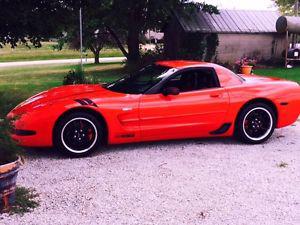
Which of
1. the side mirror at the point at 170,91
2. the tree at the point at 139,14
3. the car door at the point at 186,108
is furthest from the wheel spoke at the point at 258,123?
the tree at the point at 139,14

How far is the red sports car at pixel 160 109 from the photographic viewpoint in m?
5.81

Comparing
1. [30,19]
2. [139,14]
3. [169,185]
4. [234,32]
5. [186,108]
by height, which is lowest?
[169,185]

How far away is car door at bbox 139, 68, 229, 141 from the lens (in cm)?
624

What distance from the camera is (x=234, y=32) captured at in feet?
68.9

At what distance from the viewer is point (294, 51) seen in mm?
21672

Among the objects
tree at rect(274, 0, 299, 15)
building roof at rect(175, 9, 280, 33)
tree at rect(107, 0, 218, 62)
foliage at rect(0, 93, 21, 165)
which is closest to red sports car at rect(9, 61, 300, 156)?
foliage at rect(0, 93, 21, 165)

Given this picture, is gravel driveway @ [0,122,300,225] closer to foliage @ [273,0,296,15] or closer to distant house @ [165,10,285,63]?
distant house @ [165,10,285,63]

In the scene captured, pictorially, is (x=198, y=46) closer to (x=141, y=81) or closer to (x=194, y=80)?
(x=194, y=80)

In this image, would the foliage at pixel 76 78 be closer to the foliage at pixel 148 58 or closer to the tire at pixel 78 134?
the tire at pixel 78 134

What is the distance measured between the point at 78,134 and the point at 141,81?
138 cm

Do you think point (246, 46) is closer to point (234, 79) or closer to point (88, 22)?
point (88, 22)

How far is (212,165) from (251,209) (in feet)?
4.77

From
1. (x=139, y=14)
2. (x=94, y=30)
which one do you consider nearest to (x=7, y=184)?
(x=139, y=14)

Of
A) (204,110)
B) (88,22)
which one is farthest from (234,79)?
(88,22)
